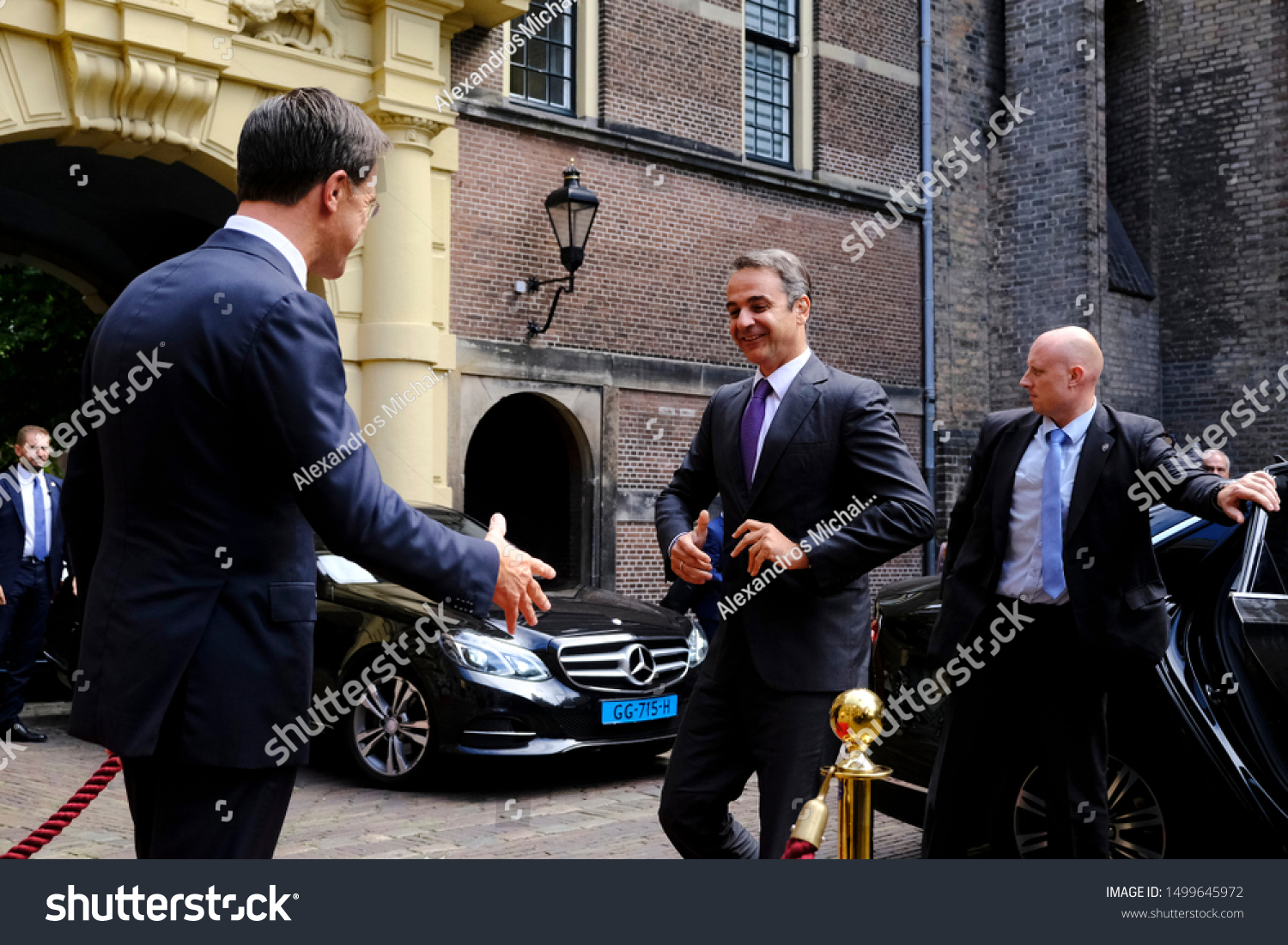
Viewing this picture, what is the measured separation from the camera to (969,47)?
1802 centimetres

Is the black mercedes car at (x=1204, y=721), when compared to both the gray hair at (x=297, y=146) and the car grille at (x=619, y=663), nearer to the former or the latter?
the gray hair at (x=297, y=146)

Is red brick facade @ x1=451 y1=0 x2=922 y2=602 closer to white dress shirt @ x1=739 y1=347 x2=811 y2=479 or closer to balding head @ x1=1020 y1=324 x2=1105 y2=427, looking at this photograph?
balding head @ x1=1020 y1=324 x2=1105 y2=427

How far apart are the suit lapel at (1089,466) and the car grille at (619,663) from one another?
3714mm

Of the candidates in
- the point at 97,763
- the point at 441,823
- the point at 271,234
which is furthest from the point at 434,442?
the point at 271,234

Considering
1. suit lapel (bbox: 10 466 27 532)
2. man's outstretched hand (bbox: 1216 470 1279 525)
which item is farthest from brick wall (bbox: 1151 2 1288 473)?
man's outstretched hand (bbox: 1216 470 1279 525)

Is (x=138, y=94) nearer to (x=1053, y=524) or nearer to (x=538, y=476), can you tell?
(x=538, y=476)

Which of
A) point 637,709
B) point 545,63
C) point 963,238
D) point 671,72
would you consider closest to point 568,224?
point 545,63

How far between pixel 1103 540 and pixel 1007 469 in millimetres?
400

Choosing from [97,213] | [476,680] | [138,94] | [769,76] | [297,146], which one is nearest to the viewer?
[297,146]

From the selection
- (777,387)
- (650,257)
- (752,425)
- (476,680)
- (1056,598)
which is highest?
(650,257)

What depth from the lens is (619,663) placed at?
7.21 metres

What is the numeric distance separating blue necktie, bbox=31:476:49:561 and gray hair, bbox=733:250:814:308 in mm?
6817

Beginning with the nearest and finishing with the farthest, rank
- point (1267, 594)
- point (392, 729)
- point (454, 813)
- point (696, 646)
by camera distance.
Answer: point (1267, 594)
point (454, 813)
point (392, 729)
point (696, 646)

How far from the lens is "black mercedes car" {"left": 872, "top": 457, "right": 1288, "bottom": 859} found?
4016 mm
